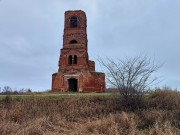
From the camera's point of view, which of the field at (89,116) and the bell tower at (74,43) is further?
the bell tower at (74,43)

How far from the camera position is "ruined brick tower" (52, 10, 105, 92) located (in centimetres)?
3397

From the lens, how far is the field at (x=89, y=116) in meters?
10.6

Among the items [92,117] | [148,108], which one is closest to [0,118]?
[92,117]

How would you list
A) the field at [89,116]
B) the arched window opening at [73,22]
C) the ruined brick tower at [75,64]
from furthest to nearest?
1. the arched window opening at [73,22]
2. the ruined brick tower at [75,64]
3. the field at [89,116]

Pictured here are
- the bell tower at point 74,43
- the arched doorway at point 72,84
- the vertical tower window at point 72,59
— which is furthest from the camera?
the vertical tower window at point 72,59

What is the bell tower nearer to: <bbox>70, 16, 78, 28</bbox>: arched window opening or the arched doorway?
<bbox>70, 16, 78, 28</bbox>: arched window opening

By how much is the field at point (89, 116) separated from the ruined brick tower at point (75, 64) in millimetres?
16721

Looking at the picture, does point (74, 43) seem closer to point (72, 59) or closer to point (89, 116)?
point (72, 59)

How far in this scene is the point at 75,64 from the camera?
34906mm

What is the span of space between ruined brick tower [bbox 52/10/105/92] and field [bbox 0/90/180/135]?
1672cm

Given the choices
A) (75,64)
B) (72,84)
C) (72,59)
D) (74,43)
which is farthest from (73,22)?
(72,84)

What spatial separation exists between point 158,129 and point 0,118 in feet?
25.4

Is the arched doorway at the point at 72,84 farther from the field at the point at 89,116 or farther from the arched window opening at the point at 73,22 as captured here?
the field at the point at 89,116

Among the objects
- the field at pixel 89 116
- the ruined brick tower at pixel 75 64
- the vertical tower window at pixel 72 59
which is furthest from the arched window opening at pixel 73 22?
the field at pixel 89 116
